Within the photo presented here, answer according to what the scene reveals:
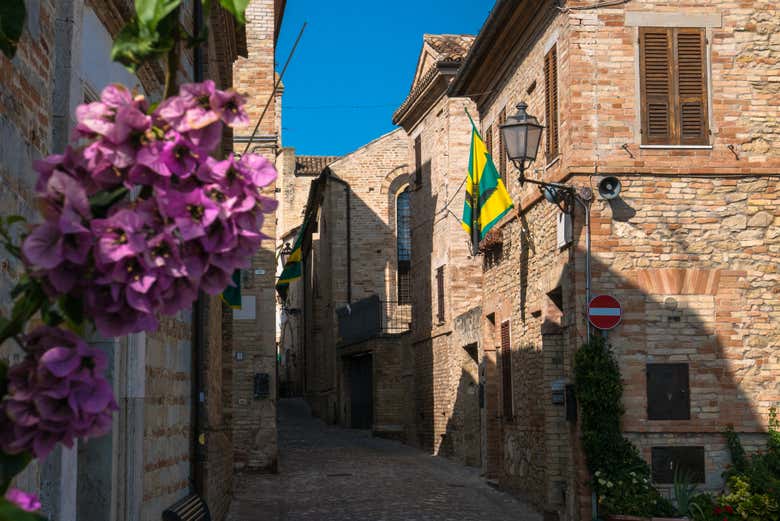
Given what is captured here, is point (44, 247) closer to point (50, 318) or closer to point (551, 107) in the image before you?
point (50, 318)

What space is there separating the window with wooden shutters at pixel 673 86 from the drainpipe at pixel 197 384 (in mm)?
5564

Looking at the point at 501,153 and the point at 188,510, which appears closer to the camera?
the point at 188,510

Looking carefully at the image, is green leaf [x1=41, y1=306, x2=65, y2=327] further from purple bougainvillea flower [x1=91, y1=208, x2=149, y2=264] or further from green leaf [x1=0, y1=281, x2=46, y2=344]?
purple bougainvillea flower [x1=91, y1=208, x2=149, y2=264]

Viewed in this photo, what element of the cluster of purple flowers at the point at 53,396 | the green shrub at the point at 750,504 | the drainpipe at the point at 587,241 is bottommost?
the green shrub at the point at 750,504

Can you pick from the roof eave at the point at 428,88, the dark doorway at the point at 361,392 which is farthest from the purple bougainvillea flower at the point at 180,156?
the dark doorway at the point at 361,392

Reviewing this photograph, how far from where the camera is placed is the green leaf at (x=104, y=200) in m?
2.26

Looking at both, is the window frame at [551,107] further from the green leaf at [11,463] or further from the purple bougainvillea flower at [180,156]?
the green leaf at [11,463]

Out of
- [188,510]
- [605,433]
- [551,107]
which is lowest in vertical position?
[188,510]

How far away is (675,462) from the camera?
1293 centimetres

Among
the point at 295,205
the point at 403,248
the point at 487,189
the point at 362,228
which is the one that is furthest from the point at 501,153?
the point at 295,205

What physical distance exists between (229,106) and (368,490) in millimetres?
16304

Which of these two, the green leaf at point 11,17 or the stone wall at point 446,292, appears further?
the stone wall at point 446,292

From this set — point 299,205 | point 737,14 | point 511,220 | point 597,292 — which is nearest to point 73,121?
point 597,292

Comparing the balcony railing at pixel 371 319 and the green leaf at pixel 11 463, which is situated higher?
the balcony railing at pixel 371 319
